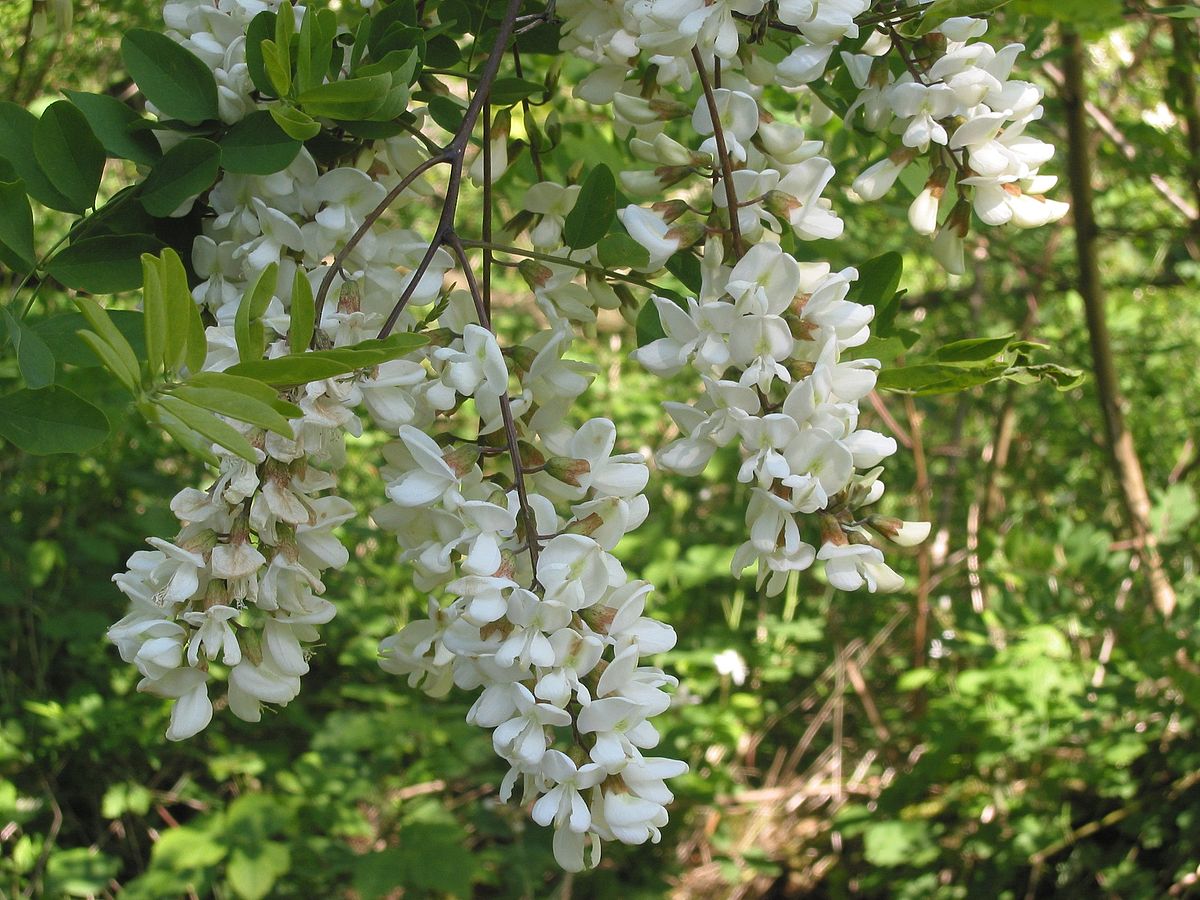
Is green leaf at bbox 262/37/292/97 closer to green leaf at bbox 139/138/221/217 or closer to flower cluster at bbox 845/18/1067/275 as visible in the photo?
green leaf at bbox 139/138/221/217

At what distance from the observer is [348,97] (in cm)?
56

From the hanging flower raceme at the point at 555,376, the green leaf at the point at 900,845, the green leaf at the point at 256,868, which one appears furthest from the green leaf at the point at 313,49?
the green leaf at the point at 900,845

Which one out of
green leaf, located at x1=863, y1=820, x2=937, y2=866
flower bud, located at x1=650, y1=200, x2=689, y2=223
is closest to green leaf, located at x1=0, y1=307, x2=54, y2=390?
flower bud, located at x1=650, y1=200, x2=689, y2=223

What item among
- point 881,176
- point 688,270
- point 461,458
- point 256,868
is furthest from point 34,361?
point 256,868

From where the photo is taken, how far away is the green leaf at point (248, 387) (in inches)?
17.8

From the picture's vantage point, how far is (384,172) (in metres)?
0.65

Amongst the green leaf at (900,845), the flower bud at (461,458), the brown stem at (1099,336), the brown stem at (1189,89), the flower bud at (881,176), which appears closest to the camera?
the flower bud at (461,458)

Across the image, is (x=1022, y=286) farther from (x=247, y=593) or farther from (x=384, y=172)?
(x=247, y=593)

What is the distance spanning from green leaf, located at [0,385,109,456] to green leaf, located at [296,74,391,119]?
0.18m

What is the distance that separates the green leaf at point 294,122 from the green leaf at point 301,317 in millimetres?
110

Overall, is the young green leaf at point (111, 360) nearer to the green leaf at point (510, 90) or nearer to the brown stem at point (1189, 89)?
the green leaf at point (510, 90)

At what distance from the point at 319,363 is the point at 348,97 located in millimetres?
166

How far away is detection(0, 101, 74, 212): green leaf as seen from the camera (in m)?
0.63

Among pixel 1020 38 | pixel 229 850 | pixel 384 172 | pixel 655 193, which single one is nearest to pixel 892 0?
pixel 655 193
